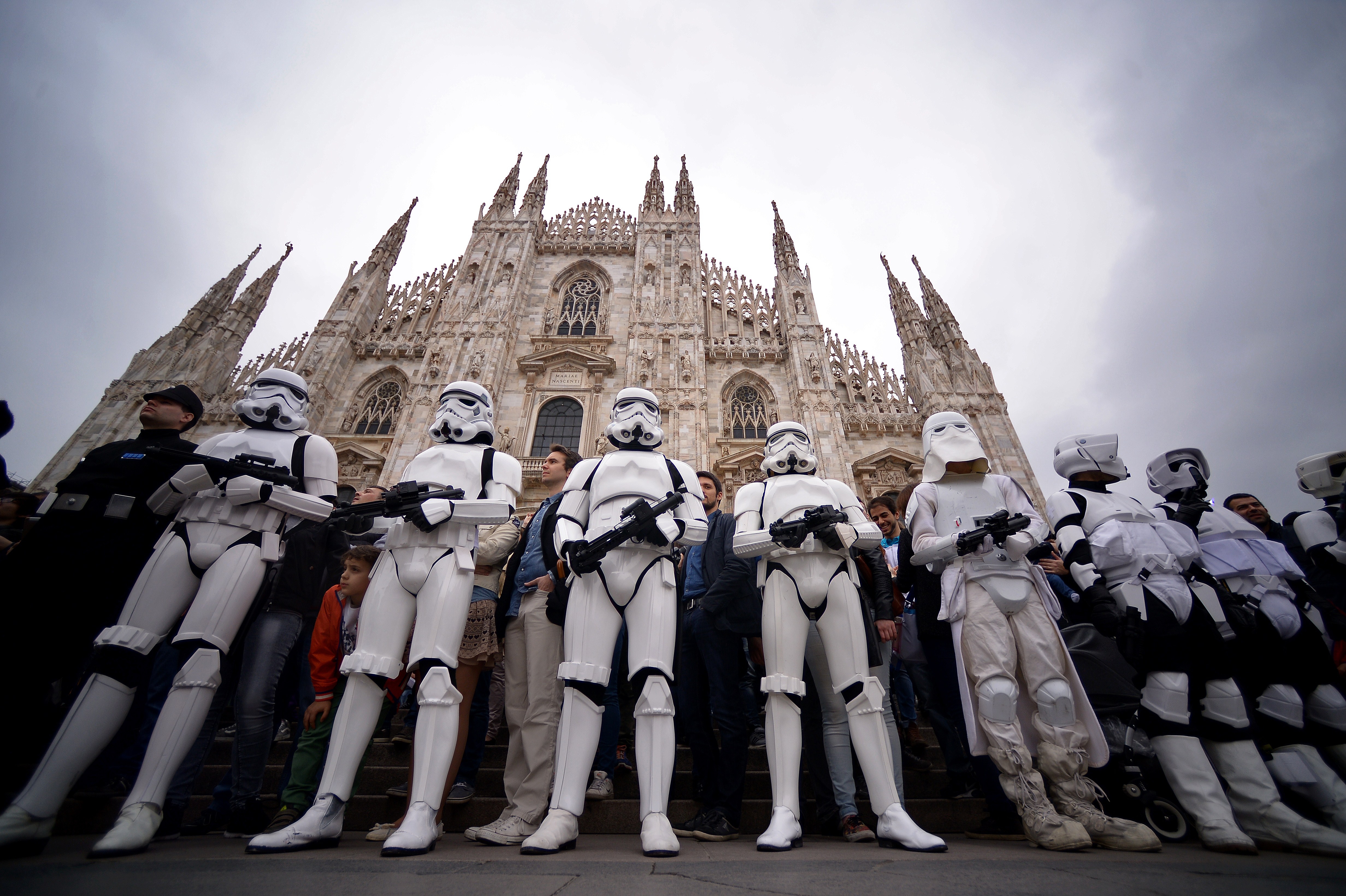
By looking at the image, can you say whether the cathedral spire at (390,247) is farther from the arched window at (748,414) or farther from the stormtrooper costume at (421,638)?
the stormtrooper costume at (421,638)

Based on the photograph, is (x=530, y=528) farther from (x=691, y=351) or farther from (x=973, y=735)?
(x=691, y=351)

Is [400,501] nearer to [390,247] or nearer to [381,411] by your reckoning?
[381,411]

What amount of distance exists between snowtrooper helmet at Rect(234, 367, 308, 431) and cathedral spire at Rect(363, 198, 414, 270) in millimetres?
18646

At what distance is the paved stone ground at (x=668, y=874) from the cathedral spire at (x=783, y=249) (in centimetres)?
1903

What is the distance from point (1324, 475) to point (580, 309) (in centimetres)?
1783

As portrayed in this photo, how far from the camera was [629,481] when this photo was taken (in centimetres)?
345

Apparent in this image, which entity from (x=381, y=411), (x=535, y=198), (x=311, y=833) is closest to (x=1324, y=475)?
(x=311, y=833)

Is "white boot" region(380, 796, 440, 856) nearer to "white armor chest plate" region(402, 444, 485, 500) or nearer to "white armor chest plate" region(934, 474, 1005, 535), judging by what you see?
"white armor chest plate" region(402, 444, 485, 500)

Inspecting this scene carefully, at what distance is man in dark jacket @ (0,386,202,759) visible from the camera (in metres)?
2.79

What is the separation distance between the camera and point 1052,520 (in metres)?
3.68

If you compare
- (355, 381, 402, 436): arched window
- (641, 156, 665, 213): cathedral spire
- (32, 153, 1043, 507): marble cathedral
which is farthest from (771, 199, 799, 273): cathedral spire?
(355, 381, 402, 436): arched window

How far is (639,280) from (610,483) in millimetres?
16391

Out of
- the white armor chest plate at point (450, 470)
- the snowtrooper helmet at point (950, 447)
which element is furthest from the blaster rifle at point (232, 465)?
the snowtrooper helmet at point (950, 447)

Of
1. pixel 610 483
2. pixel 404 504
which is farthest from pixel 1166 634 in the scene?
pixel 404 504
